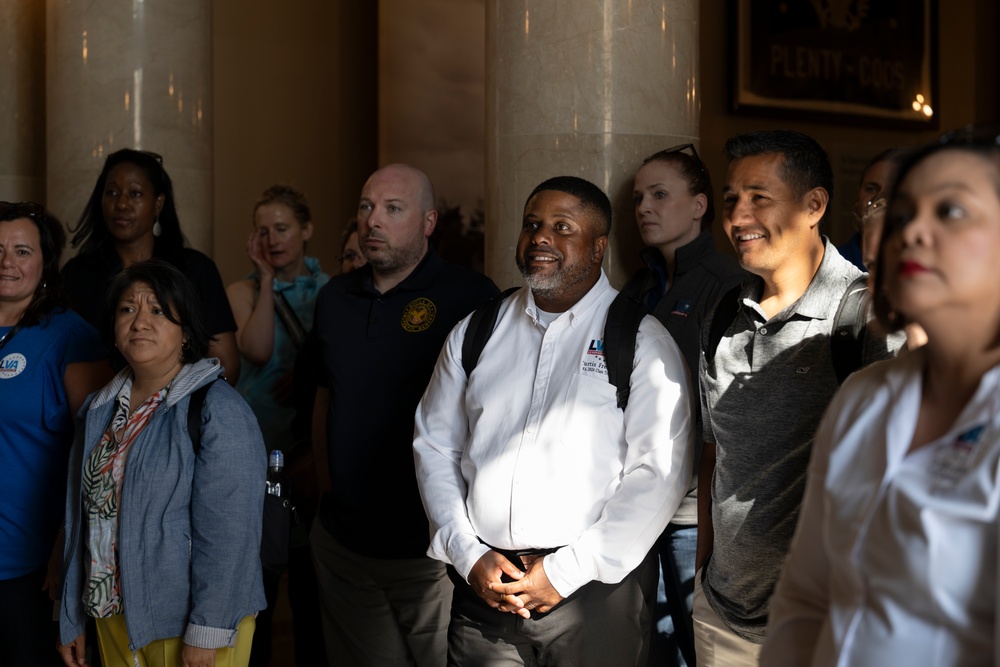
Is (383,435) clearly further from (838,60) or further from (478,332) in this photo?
(838,60)

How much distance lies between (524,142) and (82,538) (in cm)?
202

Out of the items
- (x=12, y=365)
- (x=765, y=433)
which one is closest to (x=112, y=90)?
(x=12, y=365)

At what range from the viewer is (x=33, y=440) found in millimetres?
3197

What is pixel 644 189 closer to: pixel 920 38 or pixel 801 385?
pixel 801 385

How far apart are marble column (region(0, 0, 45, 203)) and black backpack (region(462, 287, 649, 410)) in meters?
3.32

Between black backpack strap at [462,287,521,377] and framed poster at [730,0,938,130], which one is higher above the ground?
framed poster at [730,0,938,130]

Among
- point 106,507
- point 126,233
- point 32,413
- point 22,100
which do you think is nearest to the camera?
point 106,507

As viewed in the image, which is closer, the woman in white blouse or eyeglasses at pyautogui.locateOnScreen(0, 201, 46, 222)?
the woman in white blouse

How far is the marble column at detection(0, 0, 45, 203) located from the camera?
17.0ft

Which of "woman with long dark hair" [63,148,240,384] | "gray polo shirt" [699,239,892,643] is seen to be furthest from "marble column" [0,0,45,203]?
"gray polo shirt" [699,239,892,643]

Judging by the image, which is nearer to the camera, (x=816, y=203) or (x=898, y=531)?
(x=898, y=531)

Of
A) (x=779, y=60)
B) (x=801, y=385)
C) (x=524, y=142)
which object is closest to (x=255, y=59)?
(x=779, y=60)

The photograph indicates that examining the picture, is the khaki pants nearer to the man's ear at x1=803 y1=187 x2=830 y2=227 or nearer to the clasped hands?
the clasped hands

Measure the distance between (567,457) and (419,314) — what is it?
90cm
